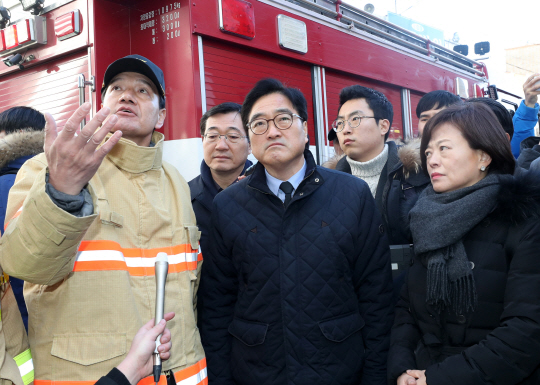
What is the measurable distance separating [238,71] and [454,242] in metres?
2.36

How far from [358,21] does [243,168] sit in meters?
2.59

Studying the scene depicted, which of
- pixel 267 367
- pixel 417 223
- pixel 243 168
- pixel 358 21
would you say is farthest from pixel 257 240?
pixel 358 21

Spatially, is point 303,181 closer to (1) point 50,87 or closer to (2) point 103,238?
(2) point 103,238

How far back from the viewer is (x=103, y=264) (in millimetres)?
1535

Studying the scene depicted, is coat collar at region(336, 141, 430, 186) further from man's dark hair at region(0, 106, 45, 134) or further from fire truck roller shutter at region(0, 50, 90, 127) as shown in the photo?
fire truck roller shutter at region(0, 50, 90, 127)

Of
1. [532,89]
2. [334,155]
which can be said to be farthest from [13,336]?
[334,155]

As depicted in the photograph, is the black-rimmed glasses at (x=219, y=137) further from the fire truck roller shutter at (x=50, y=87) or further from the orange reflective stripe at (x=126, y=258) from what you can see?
the orange reflective stripe at (x=126, y=258)

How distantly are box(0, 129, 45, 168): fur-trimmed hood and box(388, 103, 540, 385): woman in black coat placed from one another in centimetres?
167

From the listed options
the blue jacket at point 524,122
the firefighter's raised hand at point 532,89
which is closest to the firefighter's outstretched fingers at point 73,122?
the firefighter's raised hand at point 532,89

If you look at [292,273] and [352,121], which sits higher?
[352,121]

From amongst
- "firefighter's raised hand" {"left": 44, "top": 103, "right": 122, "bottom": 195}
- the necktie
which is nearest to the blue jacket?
the necktie

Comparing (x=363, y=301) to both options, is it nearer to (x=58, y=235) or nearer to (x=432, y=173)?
(x=432, y=173)

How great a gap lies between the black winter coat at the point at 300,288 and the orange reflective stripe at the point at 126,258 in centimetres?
23

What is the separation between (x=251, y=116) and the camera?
2.09m
